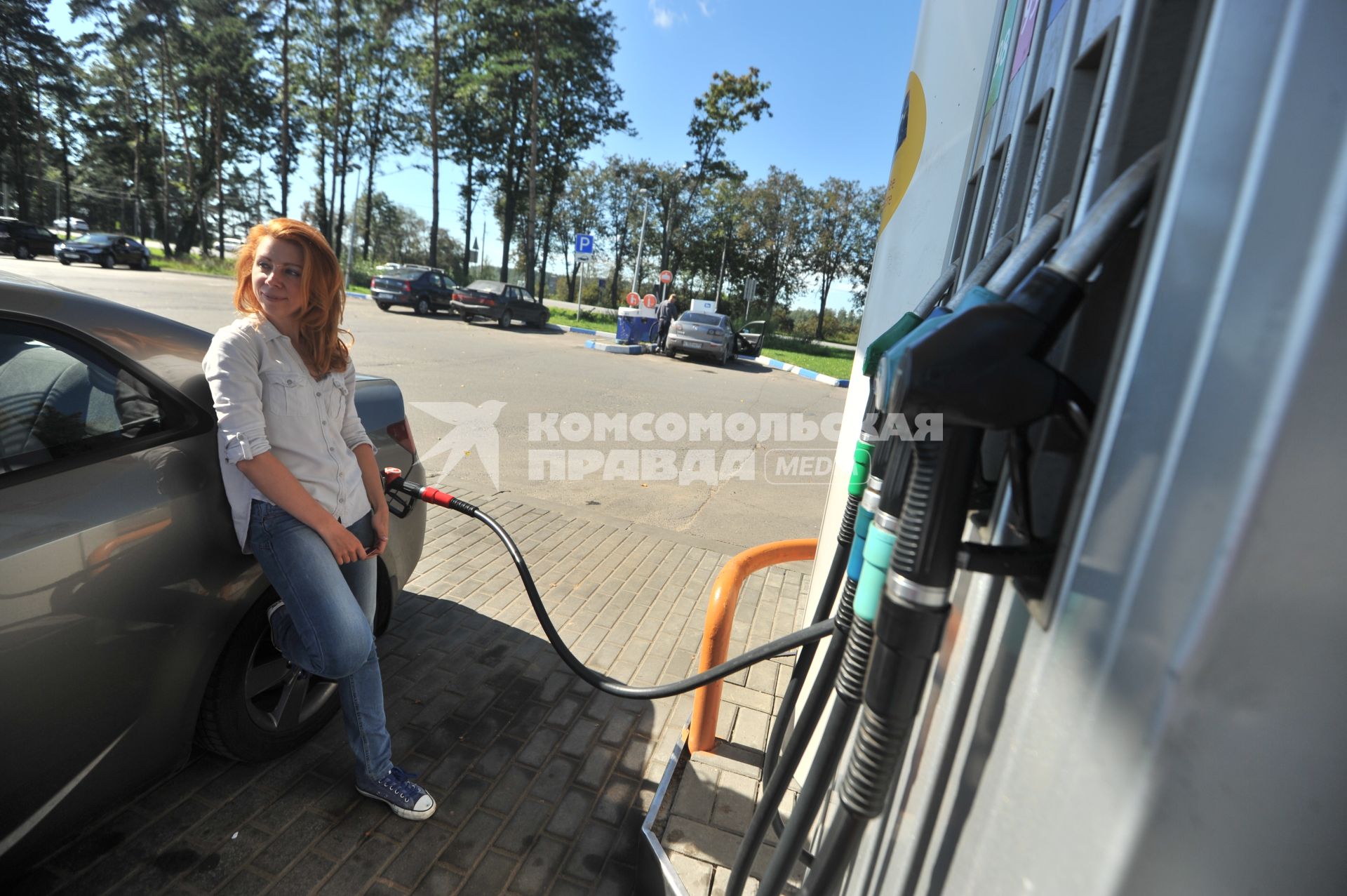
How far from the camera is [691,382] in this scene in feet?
50.2

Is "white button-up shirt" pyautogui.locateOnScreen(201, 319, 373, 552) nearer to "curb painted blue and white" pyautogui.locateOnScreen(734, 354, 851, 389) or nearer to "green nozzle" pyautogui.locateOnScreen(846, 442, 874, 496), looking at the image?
"green nozzle" pyautogui.locateOnScreen(846, 442, 874, 496)

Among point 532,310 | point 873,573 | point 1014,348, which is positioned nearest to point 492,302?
point 532,310

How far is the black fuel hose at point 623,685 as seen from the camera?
163 cm

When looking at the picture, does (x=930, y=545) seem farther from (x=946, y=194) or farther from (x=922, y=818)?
(x=946, y=194)

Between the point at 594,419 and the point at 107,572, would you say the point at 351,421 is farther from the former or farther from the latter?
the point at 594,419

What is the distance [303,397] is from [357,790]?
4.64ft

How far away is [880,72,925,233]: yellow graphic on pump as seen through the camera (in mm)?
2496

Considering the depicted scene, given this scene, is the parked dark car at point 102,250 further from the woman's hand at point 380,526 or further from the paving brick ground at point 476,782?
the woman's hand at point 380,526

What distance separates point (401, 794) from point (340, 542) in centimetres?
92

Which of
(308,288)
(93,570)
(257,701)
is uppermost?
(308,288)

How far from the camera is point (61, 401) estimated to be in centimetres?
193

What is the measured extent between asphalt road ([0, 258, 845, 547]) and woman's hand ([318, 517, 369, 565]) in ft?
5.17

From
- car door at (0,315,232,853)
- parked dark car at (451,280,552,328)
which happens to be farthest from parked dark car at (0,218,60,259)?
car door at (0,315,232,853)

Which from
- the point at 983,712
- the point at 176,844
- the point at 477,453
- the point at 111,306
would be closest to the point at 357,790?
the point at 176,844
